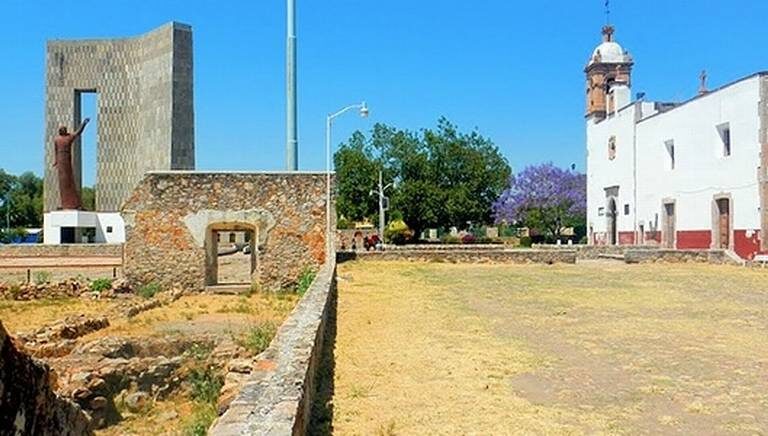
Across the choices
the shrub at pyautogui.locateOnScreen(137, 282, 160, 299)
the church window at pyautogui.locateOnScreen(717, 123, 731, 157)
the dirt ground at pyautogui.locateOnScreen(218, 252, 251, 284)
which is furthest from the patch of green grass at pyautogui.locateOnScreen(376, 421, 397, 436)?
the church window at pyautogui.locateOnScreen(717, 123, 731, 157)

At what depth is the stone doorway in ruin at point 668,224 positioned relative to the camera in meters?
29.8

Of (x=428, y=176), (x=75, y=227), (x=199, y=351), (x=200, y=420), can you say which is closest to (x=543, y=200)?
(x=428, y=176)

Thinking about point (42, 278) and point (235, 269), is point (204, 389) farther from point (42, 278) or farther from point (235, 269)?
point (235, 269)

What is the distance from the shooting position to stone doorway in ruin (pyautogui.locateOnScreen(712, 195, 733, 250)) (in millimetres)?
25625

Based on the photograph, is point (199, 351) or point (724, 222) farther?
point (724, 222)

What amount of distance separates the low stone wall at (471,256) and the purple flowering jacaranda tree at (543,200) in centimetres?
2153

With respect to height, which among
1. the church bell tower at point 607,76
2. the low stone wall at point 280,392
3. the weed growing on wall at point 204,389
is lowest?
the weed growing on wall at point 204,389

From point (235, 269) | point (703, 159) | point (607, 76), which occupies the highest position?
point (607, 76)

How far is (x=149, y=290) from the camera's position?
62.3 feet

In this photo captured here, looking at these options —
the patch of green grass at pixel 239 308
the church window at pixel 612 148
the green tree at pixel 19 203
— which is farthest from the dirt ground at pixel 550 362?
the green tree at pixel 19 203

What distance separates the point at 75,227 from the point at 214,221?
2406cm

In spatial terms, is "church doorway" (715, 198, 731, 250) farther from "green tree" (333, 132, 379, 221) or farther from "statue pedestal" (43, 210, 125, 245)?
"statue pedestal" (43, 210, 125, 245)

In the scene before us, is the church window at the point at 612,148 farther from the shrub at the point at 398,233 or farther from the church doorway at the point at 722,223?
the shrub at the point at 398,233

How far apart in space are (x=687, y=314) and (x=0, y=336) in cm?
1036
